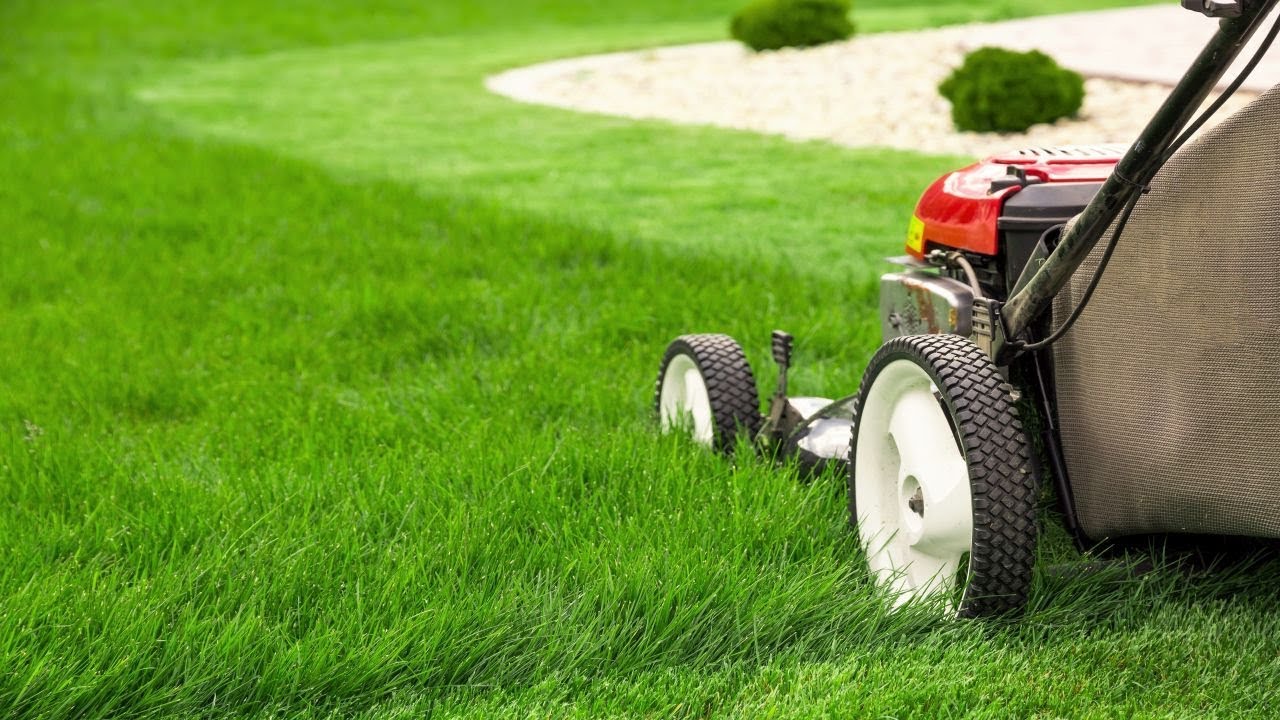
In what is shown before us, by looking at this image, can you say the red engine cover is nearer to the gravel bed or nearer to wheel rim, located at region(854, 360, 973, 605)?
wheel rim, located at region(854, 360, 973, 605)

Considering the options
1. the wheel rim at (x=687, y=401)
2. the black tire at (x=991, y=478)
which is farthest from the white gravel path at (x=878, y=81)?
the black tire at (x=991, y=478)

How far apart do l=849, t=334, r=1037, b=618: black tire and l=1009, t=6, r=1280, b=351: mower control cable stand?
0.51 ft

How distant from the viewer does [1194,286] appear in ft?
6.48

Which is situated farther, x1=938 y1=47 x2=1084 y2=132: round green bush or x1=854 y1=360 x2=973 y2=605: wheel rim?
x1=938 y1=47 x2=1084 y2=132: round green bush

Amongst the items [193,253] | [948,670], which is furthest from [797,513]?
[193,253]

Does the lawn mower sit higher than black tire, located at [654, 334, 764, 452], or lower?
higher

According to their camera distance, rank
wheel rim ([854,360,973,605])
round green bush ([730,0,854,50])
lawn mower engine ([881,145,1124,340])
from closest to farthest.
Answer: wheel rim ([854,360,973,605]) < lawn mower engine ([881,145,1124,340]) < round green bush ([730,0,854,50])

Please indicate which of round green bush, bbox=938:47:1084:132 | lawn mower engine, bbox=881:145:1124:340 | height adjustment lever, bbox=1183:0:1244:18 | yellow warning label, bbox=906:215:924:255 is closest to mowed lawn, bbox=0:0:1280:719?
lawn mower engine, bbox=881:145:1124:340

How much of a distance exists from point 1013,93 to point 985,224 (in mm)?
7937

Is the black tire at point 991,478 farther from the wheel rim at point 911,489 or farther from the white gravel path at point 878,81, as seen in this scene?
the white gravel path at point 878,81

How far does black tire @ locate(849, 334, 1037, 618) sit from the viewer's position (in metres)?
2.06

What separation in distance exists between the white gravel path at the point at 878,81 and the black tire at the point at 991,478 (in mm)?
7556

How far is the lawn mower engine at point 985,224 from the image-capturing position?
248 centimetres

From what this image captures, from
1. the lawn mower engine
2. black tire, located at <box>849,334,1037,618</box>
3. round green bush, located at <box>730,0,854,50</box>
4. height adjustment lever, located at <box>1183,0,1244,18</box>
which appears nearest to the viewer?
height adjustment lever, located at <box>1183,0,1244,18</box>
